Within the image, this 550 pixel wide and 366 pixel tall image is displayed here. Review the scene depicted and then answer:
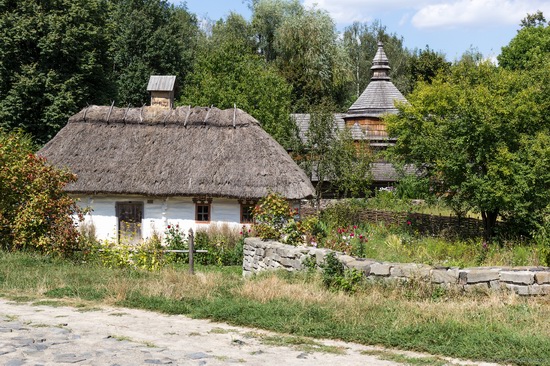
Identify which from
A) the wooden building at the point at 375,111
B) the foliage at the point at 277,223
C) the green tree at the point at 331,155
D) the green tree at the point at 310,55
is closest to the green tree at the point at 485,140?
the green tree at the point at 331,155

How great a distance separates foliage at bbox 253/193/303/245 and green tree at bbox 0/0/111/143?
16635 millimetres

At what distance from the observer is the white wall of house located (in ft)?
71.4

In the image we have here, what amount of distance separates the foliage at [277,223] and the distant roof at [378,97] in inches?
949

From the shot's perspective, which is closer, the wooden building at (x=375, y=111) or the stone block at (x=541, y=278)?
the stone block at (x=541, y=278)

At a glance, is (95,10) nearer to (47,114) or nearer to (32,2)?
(32,2)

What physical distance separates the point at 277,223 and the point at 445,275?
5149mm

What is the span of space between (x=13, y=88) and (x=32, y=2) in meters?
4.04

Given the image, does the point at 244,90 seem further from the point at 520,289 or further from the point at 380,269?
the point at 520,289

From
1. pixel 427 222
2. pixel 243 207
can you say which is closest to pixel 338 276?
pixel 243 207

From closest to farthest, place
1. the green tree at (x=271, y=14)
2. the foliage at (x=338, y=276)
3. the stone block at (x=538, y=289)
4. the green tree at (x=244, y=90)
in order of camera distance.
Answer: the stone block at (x=538, y=289)
the foliage at (x=338, y=276)
the green tree at (x=244, y=90)
the green tree at (x=271, y=14)

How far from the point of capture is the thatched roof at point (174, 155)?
2153 cm

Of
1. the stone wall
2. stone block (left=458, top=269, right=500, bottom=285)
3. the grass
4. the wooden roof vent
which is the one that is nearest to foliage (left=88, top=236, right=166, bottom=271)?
the grass

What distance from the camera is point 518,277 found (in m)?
10.9

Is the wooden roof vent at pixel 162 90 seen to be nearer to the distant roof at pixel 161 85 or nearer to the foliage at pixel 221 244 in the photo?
the distant roof at pixel 161 85
